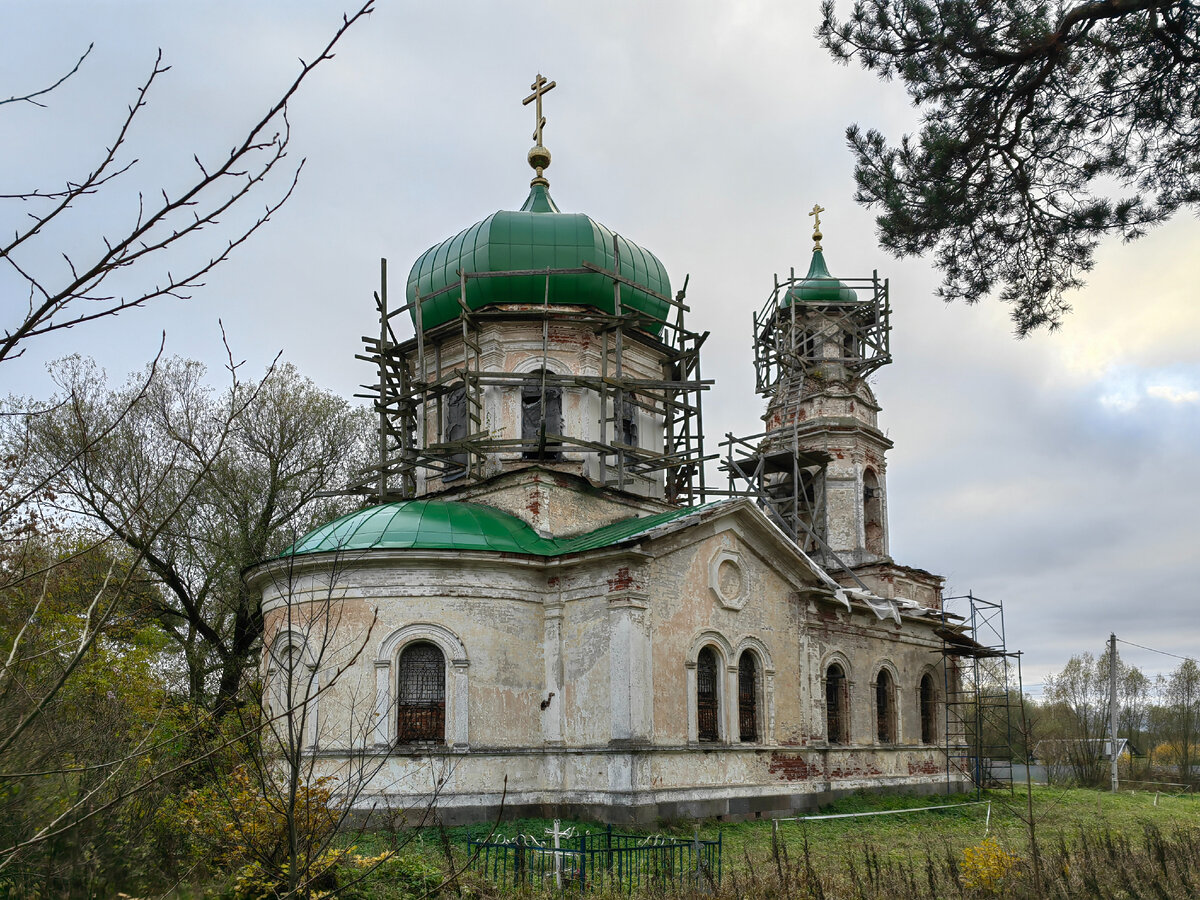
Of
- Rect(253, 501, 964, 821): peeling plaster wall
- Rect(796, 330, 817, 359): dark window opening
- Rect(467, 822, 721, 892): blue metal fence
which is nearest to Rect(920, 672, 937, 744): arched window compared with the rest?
Rect(253, 501, 964, 821): peeling plaster wall

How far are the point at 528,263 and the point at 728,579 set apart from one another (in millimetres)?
6344

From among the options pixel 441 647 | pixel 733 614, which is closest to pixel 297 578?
pixel 441 647

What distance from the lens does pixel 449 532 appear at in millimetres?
14883

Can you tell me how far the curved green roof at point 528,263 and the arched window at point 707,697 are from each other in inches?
232

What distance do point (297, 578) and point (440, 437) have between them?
13.1ft

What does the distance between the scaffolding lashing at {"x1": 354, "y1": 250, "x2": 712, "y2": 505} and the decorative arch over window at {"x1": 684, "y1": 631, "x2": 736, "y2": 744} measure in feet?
10.9

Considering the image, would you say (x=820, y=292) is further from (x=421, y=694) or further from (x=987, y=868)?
(x=987, y=868)

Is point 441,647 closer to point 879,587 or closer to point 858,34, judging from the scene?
point 858,34

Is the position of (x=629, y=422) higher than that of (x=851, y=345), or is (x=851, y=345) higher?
(x=851, y=345)

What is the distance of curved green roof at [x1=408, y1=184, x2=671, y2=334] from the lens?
17.7m

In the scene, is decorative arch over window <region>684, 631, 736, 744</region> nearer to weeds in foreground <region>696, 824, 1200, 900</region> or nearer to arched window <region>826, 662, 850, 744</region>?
arched window <region>826, 662, 850, 744</region>

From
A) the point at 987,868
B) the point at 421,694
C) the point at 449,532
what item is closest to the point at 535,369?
the point at 449,532

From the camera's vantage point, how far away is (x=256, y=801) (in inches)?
Result: 304

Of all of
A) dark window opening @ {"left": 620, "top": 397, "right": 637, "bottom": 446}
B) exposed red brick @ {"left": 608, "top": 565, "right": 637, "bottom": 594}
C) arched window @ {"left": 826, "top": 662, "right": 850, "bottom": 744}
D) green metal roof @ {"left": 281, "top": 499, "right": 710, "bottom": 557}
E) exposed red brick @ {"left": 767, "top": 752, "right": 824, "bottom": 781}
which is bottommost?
exposed red brick @ {"left": 767, "top": 752, "right": 824, "bottom": 781}
